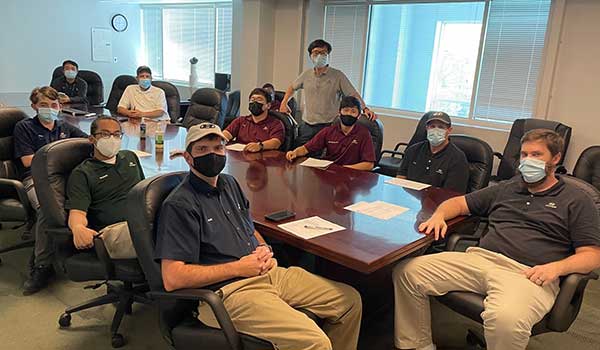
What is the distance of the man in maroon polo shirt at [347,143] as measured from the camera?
3410 millimetres

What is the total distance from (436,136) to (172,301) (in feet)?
6.59

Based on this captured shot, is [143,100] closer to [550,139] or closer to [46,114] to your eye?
[46,114]

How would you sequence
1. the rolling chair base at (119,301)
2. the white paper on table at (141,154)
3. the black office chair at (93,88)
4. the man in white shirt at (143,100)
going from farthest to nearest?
the black office chair at (93,88) → the man in white shirt at (143,100) → the white paper on table at (141,154) → the rolling chair base at (119,301)

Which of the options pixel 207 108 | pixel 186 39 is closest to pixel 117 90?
pixel 207 108

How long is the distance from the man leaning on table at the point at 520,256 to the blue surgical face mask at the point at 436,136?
2.34 feet

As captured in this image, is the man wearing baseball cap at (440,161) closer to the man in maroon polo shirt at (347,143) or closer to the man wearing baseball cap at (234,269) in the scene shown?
the man in maroon polo shirt at (347,143)

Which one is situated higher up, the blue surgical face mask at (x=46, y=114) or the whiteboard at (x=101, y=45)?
the whiteboard at (x=101, y=45)

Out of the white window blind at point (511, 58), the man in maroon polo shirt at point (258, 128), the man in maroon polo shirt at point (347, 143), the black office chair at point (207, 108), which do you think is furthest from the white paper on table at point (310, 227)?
the white window blind at point (511, 58)

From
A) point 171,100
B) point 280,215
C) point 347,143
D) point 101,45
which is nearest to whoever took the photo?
point 280,215

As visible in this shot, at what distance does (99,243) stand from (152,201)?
60cm

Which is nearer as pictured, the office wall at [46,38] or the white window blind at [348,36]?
the white window blind at [348,36]

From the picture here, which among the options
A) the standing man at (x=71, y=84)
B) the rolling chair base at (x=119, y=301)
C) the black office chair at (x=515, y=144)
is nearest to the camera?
the rolling chair base at (x=119, y=301)

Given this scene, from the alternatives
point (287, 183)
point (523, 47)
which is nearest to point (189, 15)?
point (523, 47)

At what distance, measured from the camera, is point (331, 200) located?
248 cm
